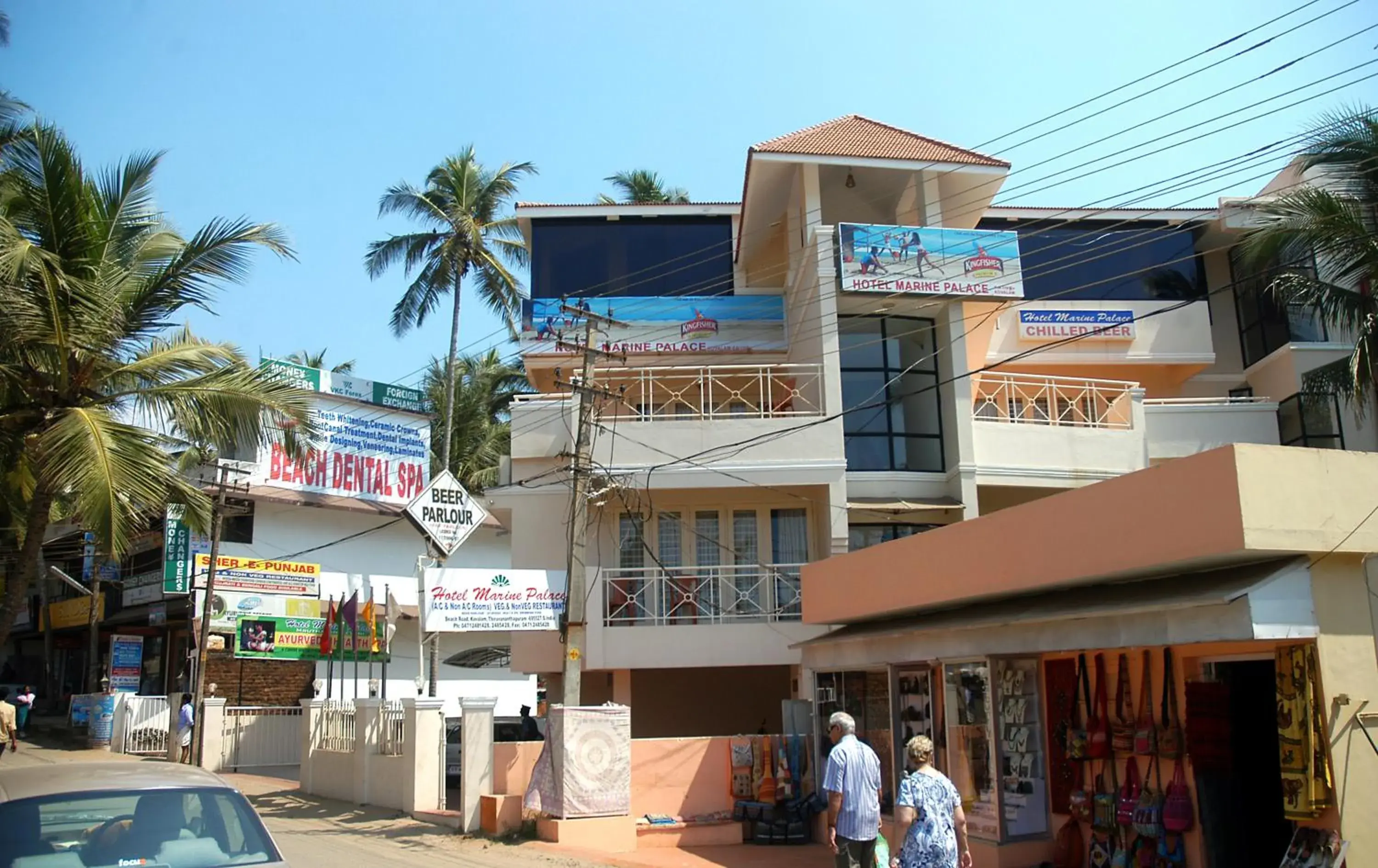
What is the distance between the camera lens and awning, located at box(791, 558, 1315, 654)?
8500 mm

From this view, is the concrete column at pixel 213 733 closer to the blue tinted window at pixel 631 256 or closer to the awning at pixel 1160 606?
the blue tinted window at pixel 631 256

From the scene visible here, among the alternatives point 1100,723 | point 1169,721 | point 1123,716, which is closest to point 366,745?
point 1100,723

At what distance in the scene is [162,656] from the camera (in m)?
33.2

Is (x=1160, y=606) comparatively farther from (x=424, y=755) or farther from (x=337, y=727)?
(x=337, y=727)

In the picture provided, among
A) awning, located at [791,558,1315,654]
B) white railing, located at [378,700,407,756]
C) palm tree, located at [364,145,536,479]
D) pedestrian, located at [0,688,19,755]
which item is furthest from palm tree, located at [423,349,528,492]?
awning, located at [791,558,1315,654]

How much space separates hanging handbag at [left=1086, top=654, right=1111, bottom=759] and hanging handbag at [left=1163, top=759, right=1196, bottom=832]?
963 millimetres

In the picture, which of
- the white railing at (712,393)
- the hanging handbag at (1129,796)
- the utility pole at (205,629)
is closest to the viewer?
the hanging handbag at (1129,796)

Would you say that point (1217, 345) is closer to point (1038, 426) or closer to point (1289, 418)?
point (1289, 418)

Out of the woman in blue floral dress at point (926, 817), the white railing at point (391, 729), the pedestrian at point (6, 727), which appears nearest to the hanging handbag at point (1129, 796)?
the woman in blue floral dress at point (926, 817)

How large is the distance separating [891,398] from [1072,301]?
22.0ft

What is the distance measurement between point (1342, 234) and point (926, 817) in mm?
12612

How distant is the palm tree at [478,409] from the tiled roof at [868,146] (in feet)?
70.9

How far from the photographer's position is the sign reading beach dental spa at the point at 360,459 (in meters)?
31.5

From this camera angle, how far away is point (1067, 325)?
24.4 meters
